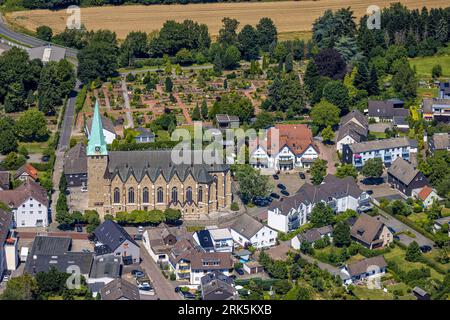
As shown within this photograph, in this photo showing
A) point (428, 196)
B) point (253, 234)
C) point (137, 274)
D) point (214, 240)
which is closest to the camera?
point (137, 274)

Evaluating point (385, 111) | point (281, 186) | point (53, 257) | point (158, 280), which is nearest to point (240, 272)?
point (158, 280)

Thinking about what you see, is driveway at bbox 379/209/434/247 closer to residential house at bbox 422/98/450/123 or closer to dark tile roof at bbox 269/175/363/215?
dark tile roof at bbox 269/175/363/215

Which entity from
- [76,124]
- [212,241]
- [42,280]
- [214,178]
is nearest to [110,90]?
[76,124]

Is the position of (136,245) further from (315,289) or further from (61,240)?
(315,289)

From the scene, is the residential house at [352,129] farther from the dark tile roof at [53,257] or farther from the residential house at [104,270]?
the dark tile roof at [53,257]

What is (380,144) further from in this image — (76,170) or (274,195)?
(76,170)

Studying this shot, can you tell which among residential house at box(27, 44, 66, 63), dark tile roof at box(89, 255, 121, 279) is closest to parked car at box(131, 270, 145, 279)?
dark tile roof at box(89, 255, 121, 279)
